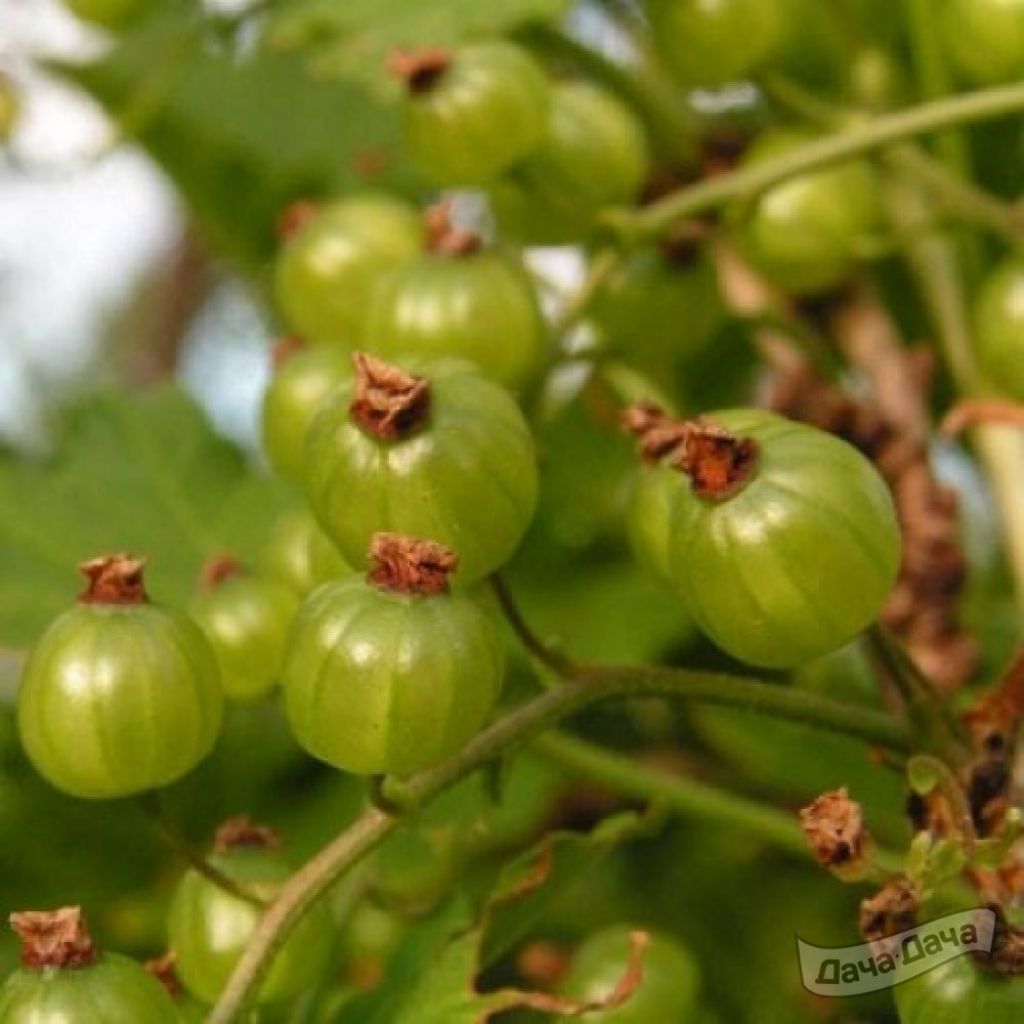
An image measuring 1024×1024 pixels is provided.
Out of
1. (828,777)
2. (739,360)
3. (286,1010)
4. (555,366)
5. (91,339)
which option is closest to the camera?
(286,1010)

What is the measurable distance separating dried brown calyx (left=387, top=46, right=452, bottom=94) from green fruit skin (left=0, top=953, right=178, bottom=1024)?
34cm

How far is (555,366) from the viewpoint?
693 millimetres

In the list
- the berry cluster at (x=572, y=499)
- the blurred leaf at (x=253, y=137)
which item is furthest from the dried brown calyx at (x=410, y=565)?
the blurred leaf at (x=253, y=137)

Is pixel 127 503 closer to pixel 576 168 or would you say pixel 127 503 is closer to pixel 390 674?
pixel 576 168

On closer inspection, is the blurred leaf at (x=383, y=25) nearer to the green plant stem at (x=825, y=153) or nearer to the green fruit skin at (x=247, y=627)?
the green plant stem at (x=825, y=153)

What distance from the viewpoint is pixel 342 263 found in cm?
73

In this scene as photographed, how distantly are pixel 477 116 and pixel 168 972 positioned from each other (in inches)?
12.2

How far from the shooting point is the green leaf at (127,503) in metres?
0.83

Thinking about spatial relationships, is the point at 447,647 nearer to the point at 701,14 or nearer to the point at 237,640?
the point at 237,640

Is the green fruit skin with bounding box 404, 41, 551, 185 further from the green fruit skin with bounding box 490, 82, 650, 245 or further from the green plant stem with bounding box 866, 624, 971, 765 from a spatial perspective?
the green plant stem with bounding box 866, 624, 971, 765

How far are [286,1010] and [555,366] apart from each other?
0.81 ft

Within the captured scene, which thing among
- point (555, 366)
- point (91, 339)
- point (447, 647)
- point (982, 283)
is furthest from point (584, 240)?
point (91, 339)

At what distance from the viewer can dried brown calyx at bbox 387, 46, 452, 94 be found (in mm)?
680

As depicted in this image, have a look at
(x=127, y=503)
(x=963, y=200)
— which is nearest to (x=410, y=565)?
(x=963, y=200)
